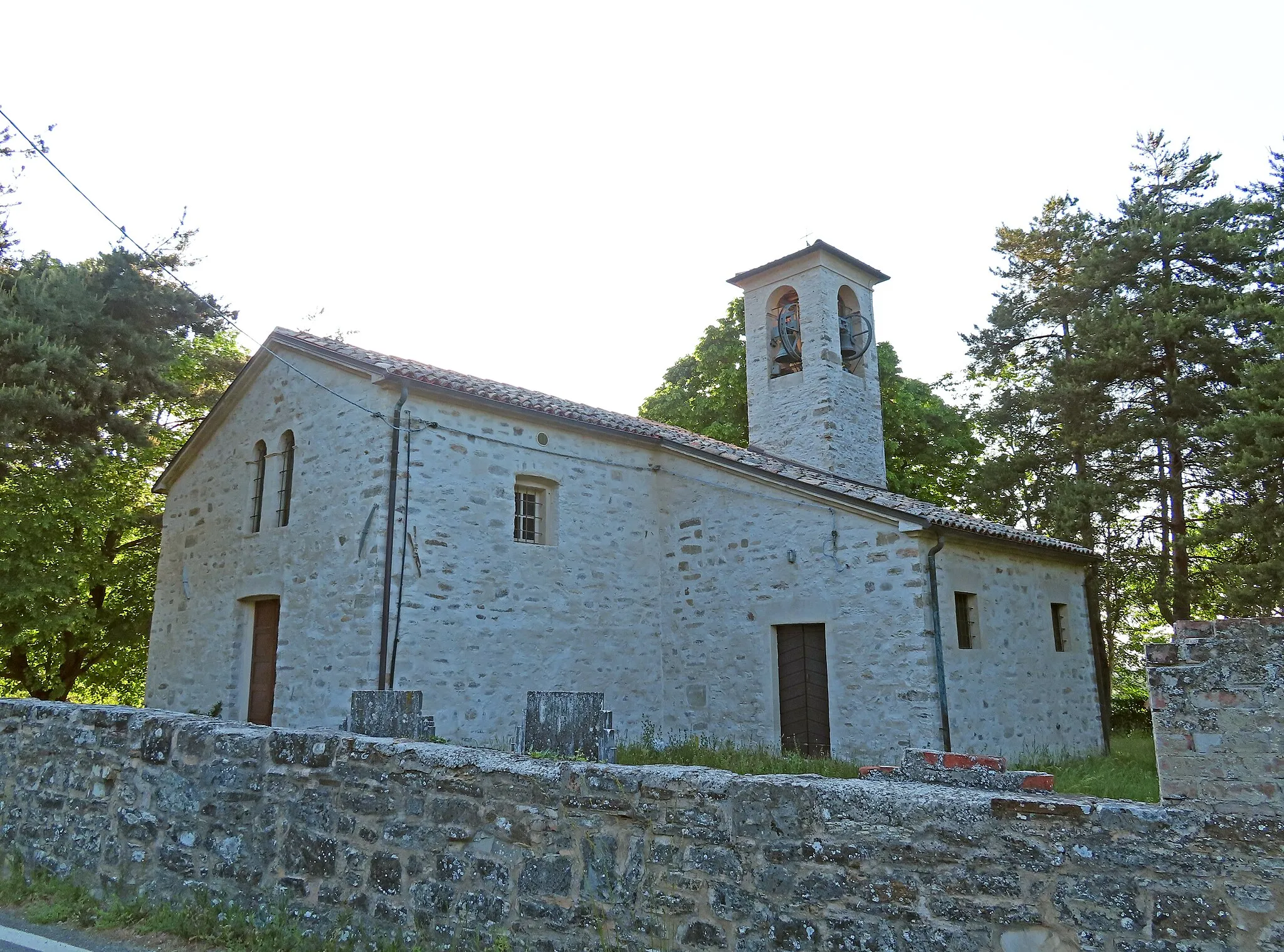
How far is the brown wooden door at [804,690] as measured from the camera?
1248cm

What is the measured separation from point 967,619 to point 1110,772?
274 centimetres

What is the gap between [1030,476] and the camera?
22328 millimetres

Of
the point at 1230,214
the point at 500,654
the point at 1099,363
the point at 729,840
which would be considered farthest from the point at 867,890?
the point at 1230,214

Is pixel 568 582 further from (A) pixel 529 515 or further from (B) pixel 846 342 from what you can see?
(B) pixel 846 342

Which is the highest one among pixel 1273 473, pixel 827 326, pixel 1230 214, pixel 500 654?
pixel 1230 214

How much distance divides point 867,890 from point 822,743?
963 cm

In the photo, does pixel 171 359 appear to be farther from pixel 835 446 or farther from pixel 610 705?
pixel 835 446

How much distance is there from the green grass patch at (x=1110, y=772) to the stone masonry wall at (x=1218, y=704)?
8.50ft

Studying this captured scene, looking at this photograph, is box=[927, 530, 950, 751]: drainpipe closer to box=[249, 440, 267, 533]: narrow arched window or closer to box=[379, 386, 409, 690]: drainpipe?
box=[379, 386, 409, 690]: drainpipe

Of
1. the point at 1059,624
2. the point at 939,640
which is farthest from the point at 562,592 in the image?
the point at 1059,624

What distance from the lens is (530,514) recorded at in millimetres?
13430

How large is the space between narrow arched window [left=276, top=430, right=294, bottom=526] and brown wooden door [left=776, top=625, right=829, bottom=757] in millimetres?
7853

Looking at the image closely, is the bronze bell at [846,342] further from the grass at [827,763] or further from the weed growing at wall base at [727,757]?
the weed growing at wall base at [727,757]

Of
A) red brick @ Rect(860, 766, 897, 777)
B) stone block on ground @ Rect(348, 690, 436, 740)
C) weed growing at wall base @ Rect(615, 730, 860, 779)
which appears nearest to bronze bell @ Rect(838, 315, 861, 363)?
weed growing at wall base @ Rect(615, 730, 860, 779)
